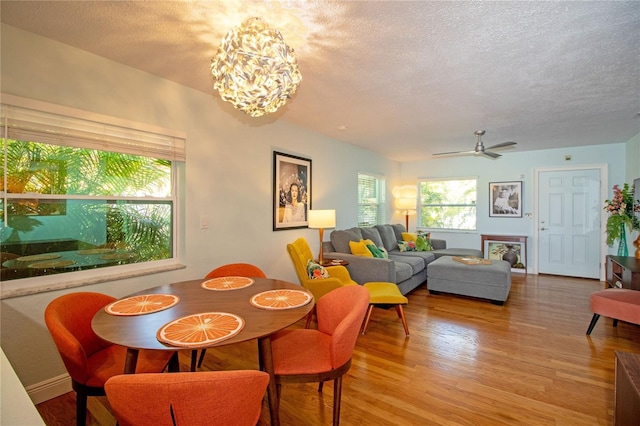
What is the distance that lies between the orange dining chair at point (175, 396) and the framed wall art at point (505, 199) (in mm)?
6361

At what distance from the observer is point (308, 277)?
3.22m

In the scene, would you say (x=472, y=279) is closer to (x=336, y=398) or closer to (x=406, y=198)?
(x=406, y=198)

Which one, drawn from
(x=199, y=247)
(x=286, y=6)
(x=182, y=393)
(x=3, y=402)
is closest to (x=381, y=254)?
(x=199, y=247)

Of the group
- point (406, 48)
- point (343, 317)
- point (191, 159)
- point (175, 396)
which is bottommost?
point (343, 317)

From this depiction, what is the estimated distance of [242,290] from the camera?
192 cm

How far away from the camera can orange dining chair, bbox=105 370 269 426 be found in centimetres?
91

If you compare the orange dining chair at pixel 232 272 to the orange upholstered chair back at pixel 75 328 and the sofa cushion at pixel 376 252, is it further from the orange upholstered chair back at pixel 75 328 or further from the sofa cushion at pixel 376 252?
the sofa cushion at pixel 376 252

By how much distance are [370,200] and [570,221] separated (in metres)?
3.66

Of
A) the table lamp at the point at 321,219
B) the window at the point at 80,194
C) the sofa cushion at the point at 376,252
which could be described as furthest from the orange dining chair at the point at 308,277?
the window at the point at 80,194

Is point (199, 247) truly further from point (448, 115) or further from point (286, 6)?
point (448, 115)

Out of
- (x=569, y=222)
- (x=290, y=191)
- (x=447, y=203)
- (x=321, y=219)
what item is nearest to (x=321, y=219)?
(x=321, y=219)

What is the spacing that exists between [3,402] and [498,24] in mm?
2710

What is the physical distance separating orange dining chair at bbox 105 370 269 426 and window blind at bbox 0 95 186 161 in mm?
1950

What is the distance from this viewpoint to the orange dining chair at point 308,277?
3.09 meters
